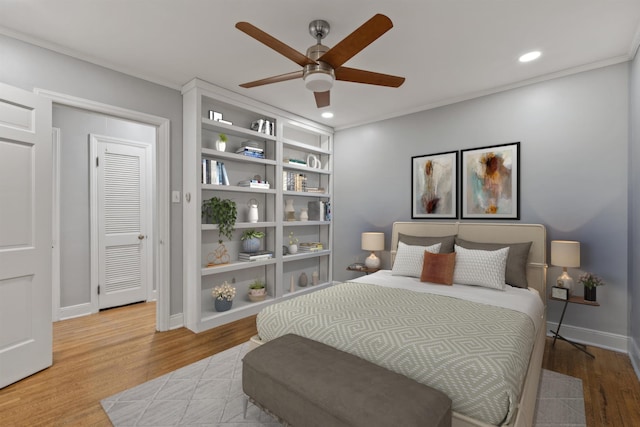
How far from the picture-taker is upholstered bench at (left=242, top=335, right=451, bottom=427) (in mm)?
1264

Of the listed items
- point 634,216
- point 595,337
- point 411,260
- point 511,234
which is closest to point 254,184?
point 411,260

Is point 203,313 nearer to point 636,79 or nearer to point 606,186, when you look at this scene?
point 606,186

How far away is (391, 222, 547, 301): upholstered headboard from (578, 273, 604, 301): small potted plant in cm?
30

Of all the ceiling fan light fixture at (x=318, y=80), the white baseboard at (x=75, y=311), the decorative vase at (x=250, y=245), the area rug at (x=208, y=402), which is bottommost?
the area rug at (x=208, y=402)

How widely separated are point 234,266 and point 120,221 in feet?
5.84

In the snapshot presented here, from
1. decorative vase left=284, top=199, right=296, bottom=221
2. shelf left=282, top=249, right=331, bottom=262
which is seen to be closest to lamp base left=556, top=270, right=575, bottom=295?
shelf left=282, top=249, right=331, bottom=262

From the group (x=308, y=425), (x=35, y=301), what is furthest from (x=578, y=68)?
(x=35, y=301)

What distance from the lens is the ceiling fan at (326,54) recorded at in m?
1.63

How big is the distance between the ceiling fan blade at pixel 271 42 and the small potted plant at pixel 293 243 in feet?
9.32

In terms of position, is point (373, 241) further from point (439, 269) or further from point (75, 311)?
point (75, 311)

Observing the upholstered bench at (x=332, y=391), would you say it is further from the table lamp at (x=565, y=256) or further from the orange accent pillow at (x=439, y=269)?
the table lamp at (x=565, y=256)

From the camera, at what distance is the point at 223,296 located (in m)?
3.52

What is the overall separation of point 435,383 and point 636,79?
2.96m

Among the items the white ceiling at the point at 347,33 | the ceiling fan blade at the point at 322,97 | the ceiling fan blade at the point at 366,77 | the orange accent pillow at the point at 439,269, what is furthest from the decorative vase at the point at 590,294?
the ceiling fan blade at the point at 322,97
